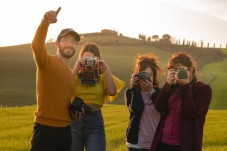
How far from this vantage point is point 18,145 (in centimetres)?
898

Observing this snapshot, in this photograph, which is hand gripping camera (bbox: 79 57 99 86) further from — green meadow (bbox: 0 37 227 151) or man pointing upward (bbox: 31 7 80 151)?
green meadow (bbox: 0 37 227 151)

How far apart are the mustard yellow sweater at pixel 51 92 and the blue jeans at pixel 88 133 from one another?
491mm

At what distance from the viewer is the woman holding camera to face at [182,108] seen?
480 cm

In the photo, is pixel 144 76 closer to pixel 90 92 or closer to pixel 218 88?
pixel 90 92

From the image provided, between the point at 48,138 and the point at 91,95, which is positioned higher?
the point at 91,95

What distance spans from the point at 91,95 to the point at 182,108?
1254mm

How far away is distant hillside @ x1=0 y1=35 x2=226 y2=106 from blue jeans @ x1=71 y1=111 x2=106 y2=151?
1329cm

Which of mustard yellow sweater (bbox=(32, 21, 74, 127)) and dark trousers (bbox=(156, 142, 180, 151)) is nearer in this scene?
mustard yellow sweater (bbox=(32, 21, 74, 127))

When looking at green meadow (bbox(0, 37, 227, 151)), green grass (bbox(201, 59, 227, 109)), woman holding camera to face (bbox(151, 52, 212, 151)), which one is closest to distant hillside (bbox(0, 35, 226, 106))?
green meadow (bbox(0, 37, 227, 151))

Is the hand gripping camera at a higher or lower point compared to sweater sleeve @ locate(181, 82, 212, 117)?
higher

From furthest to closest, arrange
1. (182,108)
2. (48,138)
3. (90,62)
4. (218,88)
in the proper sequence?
1. (218,88)
2. (90,62)
3. (182,108)
4. (48,138)

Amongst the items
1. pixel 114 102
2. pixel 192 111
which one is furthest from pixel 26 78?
pixel 192 111

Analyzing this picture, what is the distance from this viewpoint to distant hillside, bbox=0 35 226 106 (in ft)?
107

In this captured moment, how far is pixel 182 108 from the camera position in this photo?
4832 mm
